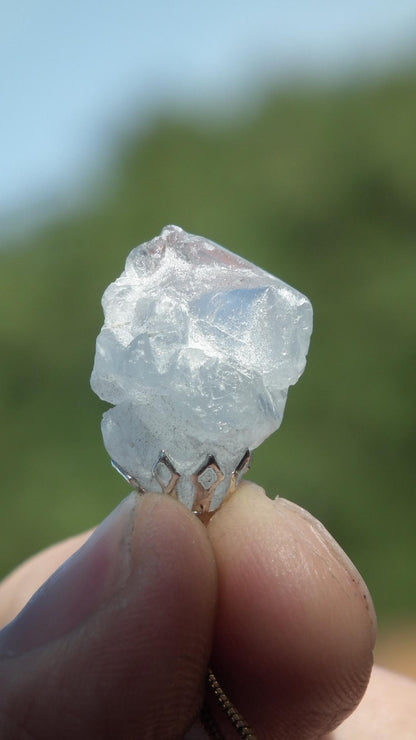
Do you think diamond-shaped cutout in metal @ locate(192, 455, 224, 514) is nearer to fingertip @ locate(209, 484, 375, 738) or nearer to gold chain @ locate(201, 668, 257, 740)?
fingertip @ locate(209, 484, 375, 738)

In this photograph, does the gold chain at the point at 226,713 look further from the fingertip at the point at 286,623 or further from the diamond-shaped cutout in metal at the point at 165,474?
the diamond-shaped cutout in metal at the point at 165,474

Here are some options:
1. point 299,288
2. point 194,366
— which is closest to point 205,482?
point 194,366

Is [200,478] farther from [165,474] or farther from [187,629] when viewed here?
[187,629]

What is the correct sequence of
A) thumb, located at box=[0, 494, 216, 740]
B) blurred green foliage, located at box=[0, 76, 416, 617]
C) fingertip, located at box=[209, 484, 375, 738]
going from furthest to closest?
blurred green foliage, located at box=[0, 76, 416, 617], fingertip, located at box=[209, 484, 375, 738], thumb, located at box=[0, 494, 216, 740]

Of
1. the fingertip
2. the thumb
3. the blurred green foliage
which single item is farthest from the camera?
the blurred green foliage

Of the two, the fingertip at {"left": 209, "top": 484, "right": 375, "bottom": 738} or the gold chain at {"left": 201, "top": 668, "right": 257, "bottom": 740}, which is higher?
the fingertip at {"left": 209, "top": 484, "right": 375, "bottom": 738}

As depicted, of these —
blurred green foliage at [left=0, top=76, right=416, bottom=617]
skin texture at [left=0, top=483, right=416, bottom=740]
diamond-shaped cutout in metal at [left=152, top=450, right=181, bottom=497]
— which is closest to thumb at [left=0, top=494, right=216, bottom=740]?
skin texture at [left=0, top=483, right=416, bottom=740]

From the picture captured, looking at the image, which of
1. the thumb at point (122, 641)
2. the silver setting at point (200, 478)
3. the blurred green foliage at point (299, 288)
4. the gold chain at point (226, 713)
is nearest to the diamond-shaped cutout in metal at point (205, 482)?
the silver setting at point (200, 478)
